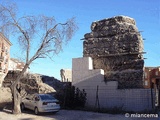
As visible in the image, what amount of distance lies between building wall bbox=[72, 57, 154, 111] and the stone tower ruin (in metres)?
0.68

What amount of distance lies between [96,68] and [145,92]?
5063mm

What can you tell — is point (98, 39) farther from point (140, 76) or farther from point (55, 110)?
point (55, 110)

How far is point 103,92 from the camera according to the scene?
18.2 m

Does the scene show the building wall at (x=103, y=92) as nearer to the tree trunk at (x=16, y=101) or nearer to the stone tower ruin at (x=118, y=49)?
the stone tower ruin at (x=118, y=49)

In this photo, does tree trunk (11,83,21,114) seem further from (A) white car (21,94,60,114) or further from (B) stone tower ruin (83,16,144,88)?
(B) stone tower ruin (83,16,144,88)

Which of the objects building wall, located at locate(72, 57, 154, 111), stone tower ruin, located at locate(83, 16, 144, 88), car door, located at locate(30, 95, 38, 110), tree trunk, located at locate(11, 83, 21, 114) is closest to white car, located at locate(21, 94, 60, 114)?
car door, located at locate(30, 95, 38, 110)

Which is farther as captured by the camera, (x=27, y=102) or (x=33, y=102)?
(x=27, y=102)

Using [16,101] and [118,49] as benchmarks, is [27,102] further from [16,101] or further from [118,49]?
[118,49]

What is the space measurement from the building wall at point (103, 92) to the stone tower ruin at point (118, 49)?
0.68 m

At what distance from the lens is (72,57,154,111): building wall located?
1655 cm

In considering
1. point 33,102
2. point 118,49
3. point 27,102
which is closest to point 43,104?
point 33,102

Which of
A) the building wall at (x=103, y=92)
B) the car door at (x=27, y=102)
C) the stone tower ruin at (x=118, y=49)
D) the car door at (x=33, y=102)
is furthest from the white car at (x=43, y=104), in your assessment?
the stone tower ruin at (x=118, y=49)

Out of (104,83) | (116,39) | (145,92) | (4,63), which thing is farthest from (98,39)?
(4,63)

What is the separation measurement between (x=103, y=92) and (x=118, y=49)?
3.82 metres
